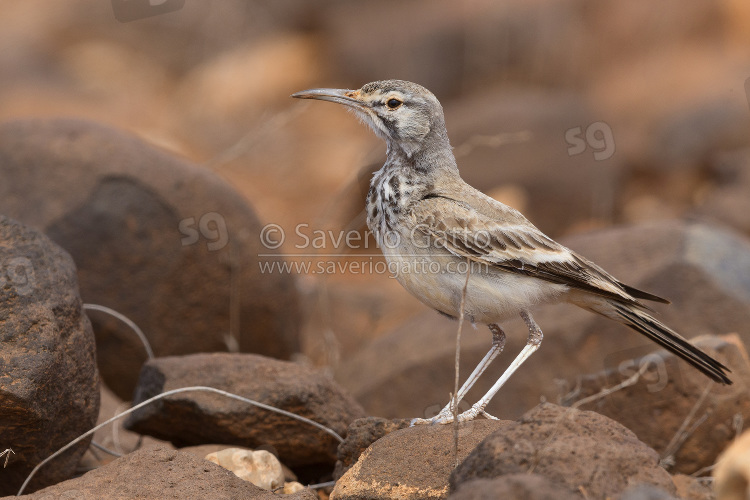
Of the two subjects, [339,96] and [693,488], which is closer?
[693,488]

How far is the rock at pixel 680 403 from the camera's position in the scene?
5.77 m

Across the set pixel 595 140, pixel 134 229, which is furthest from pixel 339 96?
pixel 595 140

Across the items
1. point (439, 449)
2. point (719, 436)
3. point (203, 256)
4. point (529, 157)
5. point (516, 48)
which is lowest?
point (719, 436)

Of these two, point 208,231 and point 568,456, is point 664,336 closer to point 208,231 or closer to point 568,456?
point 568,456

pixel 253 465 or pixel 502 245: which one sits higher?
pixel 502 245

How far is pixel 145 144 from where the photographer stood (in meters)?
7.42

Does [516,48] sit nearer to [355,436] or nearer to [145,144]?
[145,144]

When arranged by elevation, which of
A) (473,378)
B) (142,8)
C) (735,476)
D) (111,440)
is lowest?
(111,440)

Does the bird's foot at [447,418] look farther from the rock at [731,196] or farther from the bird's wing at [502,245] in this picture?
the rock at [731,196]

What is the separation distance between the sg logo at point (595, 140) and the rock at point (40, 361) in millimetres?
9804

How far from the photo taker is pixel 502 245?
512cm

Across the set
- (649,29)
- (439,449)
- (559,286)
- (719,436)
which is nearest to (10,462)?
(439,449)

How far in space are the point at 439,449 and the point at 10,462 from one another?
2158 millimetres

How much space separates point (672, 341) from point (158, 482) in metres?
2.95
